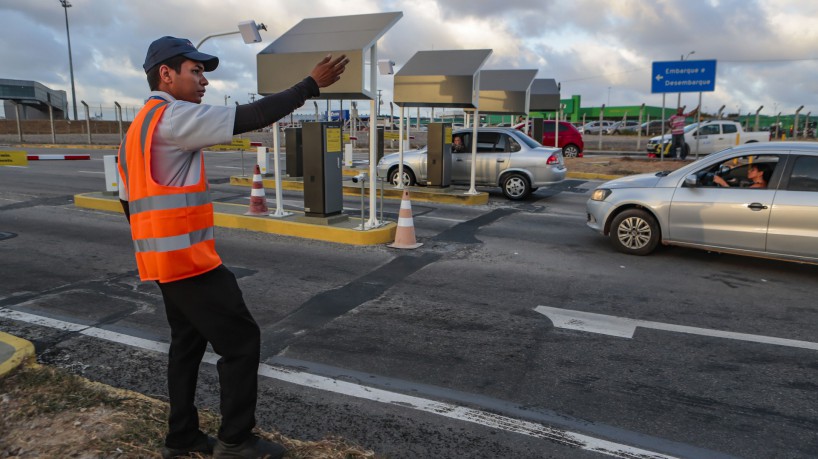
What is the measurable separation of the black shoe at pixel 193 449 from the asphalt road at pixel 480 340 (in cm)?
58

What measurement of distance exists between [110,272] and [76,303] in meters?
1.23

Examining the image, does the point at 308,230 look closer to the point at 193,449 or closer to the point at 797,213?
the point at 193,449

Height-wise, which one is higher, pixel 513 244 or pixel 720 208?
pixel 720 208

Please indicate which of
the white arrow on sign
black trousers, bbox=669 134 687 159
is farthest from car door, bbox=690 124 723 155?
the white arrow on sign

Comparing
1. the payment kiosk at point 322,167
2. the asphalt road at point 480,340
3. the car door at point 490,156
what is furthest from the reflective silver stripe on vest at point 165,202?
the car door at point 490,156

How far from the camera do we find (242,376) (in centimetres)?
266

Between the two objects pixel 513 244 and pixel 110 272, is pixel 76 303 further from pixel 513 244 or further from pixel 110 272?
pixel 513 244

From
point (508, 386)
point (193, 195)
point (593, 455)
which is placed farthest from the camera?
point (508, 386)

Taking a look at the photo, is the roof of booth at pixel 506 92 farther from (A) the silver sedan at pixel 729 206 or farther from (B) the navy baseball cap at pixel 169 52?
(B) the navy baseball cap at pixel 169 52

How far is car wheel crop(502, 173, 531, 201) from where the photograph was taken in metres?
13.4

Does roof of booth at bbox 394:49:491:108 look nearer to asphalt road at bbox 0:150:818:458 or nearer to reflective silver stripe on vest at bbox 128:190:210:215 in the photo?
asphalt road at bbox 0:150:818:458

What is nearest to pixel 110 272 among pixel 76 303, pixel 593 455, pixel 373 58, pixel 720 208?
pixel 76 303

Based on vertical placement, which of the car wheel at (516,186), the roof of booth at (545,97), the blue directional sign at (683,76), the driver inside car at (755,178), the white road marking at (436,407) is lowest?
the white road marking at (436,407)

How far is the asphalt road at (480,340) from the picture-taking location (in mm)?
3475
